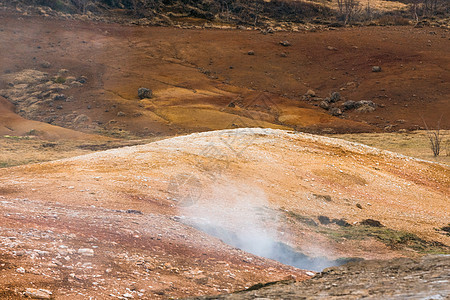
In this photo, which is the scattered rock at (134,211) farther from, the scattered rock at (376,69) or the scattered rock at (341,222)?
the scattered rock at (376,69)

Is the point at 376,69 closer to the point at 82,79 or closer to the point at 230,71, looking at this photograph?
the point at 230,71

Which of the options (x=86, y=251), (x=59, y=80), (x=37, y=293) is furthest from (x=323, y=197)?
(x=59, y=80)

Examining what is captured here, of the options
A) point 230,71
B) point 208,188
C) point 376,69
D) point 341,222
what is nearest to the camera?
point 341,222

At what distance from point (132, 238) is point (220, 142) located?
24.1ft

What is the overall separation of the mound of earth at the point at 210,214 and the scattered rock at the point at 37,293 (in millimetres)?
67

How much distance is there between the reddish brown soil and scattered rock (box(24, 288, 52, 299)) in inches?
831

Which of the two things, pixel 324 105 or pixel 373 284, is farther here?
pixel 324 105

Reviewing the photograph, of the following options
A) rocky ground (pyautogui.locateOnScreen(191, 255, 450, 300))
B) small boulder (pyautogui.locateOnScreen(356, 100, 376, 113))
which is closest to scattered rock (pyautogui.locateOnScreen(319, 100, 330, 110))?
small boulder (pyautogui.locateOnScreen(356, 100, 376, 113))

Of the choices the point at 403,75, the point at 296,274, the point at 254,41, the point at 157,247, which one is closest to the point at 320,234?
the point at 296,274

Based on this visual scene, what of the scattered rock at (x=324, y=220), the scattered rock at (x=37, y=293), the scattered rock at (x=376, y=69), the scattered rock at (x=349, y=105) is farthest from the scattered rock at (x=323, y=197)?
the scattered rock at (x=376, y=69)

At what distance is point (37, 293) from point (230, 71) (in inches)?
1361

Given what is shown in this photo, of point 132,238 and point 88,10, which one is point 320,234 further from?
point 88,10

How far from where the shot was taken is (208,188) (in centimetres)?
1116

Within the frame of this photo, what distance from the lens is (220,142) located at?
47.0 feet
